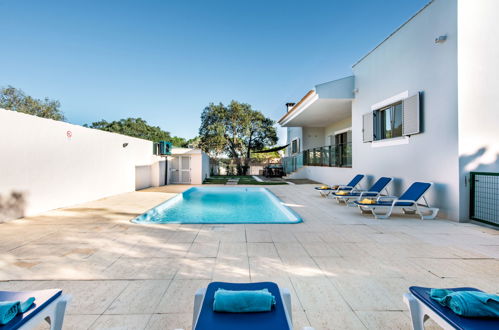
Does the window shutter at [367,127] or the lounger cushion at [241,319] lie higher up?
the window shutter at [367,127]

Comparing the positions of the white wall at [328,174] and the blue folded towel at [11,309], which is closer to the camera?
the blue folded towel at [11,309]

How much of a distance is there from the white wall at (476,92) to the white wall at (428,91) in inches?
5.3

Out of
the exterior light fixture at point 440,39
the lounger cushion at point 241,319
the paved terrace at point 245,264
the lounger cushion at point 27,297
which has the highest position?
the exterior light fixture at point 440,39

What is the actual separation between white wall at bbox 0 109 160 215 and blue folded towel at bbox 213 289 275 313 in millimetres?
7122

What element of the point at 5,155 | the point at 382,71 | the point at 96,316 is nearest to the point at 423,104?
the point at 382,71

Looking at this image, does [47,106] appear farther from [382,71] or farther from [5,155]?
[382,71]

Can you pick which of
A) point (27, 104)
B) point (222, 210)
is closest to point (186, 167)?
point (222, 210)

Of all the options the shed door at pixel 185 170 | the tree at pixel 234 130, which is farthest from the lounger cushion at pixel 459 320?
the tree at pixel 234 130

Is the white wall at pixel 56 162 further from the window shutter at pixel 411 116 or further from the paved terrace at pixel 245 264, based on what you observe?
the window shutter at pixel 411 116

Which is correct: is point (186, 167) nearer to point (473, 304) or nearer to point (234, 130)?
point (234, 130)

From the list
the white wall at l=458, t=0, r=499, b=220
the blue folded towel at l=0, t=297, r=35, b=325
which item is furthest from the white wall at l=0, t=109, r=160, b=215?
the white wall at l=458, t=0, r=499, b=220

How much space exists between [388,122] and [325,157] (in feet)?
18.5

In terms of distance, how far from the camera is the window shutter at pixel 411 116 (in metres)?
6.75

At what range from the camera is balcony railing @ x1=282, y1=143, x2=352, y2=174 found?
11.8 metres
